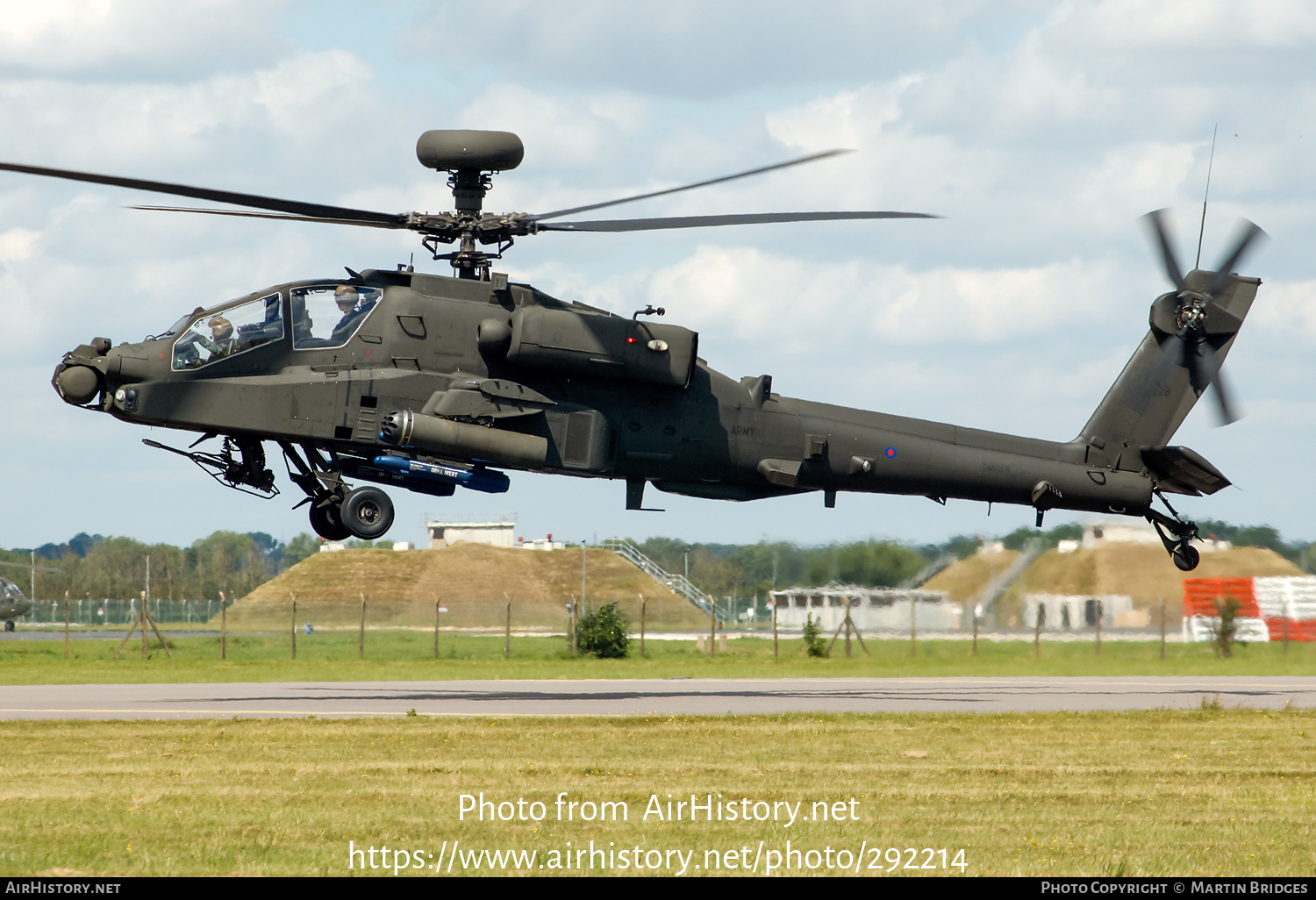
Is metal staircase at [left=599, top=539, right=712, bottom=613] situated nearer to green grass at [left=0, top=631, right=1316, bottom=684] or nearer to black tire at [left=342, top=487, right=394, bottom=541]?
green grass at [left=0, top=631, right=1316, bottom=684]

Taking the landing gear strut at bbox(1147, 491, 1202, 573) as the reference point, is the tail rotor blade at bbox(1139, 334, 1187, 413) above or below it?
above

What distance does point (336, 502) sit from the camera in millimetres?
20922

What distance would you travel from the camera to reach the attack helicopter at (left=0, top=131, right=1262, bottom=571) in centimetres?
1945

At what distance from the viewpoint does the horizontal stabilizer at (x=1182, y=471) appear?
24281mm

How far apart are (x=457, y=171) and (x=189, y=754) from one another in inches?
357

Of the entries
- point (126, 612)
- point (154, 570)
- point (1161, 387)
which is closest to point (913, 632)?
point (1161, 387)

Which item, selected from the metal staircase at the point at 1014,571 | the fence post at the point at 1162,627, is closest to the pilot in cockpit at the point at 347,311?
the metal staircase at the point at 1014,571

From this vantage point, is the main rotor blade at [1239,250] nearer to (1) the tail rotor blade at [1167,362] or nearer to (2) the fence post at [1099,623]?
(1) the tail rotor blade at [1167,362]

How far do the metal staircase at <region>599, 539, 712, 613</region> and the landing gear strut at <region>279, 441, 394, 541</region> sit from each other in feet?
87.9

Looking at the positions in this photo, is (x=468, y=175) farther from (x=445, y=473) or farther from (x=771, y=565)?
(x=771, y=565)

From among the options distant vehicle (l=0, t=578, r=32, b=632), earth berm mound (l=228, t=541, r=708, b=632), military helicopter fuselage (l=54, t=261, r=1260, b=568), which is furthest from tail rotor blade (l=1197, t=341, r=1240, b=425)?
distant vehicle (l=0, t=578, r=32, b=632)

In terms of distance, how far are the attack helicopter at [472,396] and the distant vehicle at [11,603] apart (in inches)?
2073

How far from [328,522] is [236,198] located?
5.67m
